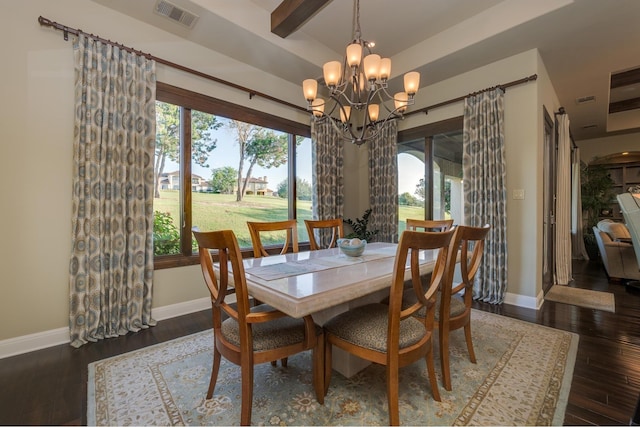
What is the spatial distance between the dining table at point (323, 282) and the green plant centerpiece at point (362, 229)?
7.16 ft

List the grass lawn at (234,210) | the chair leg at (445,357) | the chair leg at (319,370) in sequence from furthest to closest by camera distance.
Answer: the grass lawn at (234,210)
the chair leg at (445,357)
the chair leg at (319,370)

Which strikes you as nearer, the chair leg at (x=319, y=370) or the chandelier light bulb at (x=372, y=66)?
the chair leg at (x=319, y=370)

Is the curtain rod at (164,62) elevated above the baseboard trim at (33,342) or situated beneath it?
elevated above

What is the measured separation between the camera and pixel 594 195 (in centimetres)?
604

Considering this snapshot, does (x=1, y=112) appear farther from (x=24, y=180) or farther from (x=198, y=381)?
(x=198, y=381)

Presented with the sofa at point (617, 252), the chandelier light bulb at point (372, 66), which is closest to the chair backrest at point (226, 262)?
the chandelier light bulb at point (372, 66)

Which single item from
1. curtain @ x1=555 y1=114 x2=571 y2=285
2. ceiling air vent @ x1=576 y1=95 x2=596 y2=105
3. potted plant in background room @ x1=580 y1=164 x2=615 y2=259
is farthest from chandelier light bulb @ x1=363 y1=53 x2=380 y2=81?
potted plant in background room @ x1=580 y1=164 x2=615 y2=259

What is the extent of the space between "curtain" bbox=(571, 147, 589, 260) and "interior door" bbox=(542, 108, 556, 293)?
2232mm

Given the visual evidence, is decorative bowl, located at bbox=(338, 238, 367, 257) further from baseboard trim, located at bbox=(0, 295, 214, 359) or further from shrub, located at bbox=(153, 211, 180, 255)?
baseboard trim, located at bbox=(0, 295, 214, 359)

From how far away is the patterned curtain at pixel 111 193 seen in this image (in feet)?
7.20

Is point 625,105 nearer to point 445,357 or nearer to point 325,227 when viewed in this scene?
point 325,227

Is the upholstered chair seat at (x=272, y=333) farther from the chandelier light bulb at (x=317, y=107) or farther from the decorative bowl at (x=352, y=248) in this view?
the chandelier light bulb at (x=317, y=107)

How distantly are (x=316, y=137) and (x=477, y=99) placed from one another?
210cm

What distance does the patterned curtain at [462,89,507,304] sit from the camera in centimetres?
315
